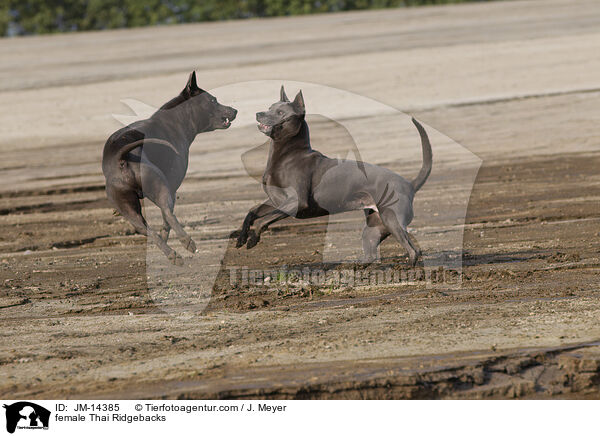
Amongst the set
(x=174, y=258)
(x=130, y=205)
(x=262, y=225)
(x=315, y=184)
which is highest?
(x=315, y=184)

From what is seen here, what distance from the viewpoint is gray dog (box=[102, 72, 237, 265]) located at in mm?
8047

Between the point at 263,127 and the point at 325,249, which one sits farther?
the point at 325,249

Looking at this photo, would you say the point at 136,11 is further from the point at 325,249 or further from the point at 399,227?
the point at 399,227

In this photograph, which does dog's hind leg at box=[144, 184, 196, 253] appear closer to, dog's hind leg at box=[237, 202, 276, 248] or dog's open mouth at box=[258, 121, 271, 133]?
dog's hind leg at box=[237, 202, 276, 248]

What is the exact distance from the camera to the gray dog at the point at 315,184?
8211 millimetres

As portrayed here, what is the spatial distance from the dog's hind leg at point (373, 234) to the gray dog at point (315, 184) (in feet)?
0.48

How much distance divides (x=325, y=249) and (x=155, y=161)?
2450mm

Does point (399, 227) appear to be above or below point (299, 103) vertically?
below

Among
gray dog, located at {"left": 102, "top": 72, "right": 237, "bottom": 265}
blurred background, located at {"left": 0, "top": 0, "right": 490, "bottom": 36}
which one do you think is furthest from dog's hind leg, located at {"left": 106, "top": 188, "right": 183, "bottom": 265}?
blurred background, located at {"left": 0, "top": 0, "right": 490, "bottom": 36}

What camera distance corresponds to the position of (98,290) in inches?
341
